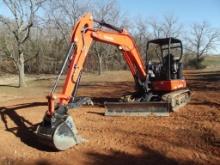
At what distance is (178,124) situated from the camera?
1140 centimetres

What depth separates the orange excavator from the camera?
9.48 m

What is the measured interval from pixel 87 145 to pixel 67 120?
77 cm

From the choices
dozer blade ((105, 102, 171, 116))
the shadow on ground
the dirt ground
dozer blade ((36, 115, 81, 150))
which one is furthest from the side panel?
dozer blade ((36, 115, 81, 150))

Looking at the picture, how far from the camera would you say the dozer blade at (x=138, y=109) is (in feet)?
41.6

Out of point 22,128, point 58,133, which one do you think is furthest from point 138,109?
point 58,133

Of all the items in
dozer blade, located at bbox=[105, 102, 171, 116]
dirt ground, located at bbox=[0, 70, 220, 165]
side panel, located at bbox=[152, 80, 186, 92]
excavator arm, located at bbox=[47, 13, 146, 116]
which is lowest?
dirt ground, located at bbox=[0, 70, 220, 165]

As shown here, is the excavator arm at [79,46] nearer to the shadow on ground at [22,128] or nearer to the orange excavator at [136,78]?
the orange excavator at [136,78]

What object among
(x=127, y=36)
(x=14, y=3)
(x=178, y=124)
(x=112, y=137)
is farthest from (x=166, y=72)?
(x=14, y=3)

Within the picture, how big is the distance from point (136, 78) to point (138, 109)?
Result: 152 cm

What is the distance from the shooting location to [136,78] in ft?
46.4

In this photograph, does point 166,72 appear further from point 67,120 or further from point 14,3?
point 14,3

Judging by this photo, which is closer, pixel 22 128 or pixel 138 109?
pixel 22 128

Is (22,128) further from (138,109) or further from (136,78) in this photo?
(136,78)

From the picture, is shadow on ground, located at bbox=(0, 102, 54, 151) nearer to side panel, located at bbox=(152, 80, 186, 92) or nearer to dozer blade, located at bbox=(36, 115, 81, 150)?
dozer blade, located at bbox=(36, 115, 81, 150)
